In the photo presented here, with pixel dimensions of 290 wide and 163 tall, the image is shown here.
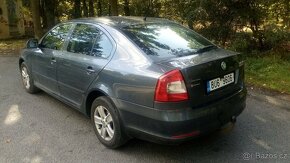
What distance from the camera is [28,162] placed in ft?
13.3

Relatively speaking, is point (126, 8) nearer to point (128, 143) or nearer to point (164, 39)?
point (164, 39)

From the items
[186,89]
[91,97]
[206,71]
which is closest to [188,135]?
[186,89]

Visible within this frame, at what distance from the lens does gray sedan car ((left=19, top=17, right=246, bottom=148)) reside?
3.54 metres

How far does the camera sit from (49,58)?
5508 mm

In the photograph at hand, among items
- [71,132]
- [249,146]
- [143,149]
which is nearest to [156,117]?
[143,149]

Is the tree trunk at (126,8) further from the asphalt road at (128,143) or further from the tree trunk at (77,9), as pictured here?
the asphalt road at (128,143)

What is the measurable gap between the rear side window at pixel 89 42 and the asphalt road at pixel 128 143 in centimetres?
116

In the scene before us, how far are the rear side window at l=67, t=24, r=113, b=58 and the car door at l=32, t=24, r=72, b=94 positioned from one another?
35 centimetres

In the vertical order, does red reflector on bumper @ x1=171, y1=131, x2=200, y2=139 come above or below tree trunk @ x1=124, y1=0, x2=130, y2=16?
below

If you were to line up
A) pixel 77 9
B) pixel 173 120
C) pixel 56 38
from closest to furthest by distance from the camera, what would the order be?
pixel 173 120 → pixel 56 38 → pixel 77 9

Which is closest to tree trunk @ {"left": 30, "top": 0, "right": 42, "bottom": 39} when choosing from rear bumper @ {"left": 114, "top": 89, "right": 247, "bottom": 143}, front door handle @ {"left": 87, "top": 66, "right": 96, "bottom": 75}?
front door handle @ {"left": 87, "top": 66, "right": 96, "bottom": 75}

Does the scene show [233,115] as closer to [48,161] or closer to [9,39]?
[48,161]

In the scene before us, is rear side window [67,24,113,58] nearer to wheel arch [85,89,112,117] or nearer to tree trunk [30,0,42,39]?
wheel arch [85,89,112,117]

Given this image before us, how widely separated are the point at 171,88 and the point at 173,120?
13.0 inches
